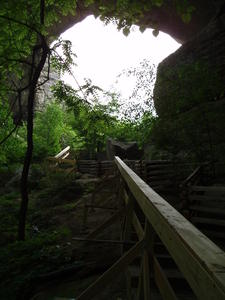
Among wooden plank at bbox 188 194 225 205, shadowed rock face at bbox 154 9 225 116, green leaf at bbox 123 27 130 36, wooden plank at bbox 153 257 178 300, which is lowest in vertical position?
wooden plank at bbox 153 257 178 300

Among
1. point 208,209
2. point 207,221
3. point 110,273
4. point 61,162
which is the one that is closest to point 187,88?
point 208,209

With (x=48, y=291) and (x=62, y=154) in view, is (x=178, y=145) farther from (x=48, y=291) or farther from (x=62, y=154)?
(x=62, y=154)

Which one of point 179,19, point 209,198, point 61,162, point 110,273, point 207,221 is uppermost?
point 179,19

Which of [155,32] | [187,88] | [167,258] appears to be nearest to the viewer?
[155,32]

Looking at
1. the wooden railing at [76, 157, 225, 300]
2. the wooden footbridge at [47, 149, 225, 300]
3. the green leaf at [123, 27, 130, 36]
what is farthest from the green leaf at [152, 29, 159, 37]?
the wooden railing at [76, 157, 225, 300]

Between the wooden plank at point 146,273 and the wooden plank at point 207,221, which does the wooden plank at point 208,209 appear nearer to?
the wooden plank at point 207,221

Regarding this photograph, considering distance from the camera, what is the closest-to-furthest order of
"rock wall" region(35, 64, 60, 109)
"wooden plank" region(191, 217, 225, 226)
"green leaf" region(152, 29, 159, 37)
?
"green leaf" region(152, 29, 159, 37) < "wooden plank" region(191, 217, 225, 226) < "rock wall" region(35, 64, 60, 109)

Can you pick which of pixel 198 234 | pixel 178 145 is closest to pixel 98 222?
pixel 178 145

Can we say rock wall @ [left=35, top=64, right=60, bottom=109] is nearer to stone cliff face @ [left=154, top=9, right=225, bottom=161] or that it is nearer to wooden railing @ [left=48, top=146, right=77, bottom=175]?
stone cliff face @ [left=154, top=9, right=225, bottom=161]

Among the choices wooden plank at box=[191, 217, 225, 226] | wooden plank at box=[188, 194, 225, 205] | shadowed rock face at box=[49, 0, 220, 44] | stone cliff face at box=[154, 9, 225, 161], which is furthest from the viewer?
shadowed rock face at box=[49, 0, 220, 44]

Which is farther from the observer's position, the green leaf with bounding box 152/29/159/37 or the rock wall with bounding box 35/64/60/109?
the rock wall with bounding box 35/64/60/109

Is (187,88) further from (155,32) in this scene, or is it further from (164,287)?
(164,287)

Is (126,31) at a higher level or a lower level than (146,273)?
higher

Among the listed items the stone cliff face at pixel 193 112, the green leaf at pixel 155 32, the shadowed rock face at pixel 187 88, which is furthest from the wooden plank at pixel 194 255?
the shadowed rock face at pixel 187 88
